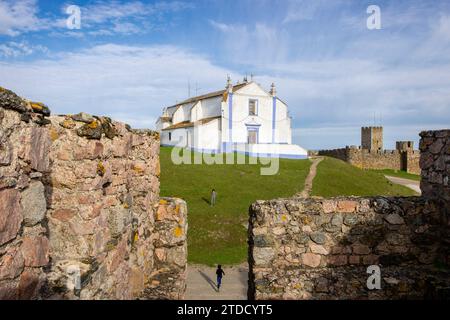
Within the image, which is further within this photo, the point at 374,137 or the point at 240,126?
the point at 374,137

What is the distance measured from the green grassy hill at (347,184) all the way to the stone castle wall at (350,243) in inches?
802

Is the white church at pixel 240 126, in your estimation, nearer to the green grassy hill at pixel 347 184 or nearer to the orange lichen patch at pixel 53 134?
the green grassy hill at pixel 347 184

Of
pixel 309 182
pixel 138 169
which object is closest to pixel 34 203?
pixel 138 169

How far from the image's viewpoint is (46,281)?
3068 mm

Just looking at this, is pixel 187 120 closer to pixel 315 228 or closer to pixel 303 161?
pixel 303 161

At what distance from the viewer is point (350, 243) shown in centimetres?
676

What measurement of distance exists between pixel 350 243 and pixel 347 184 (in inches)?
1007

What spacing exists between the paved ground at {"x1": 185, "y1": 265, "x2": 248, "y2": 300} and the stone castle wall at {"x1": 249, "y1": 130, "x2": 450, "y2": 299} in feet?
23.1

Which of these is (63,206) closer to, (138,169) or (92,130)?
(92,130)

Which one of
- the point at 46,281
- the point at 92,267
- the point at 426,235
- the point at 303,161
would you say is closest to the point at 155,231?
the point at 92,267

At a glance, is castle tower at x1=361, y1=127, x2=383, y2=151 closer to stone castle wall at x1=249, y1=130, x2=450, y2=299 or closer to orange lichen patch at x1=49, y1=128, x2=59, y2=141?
stone castle wall at x1=249, y1=130, x2=450, y2=299

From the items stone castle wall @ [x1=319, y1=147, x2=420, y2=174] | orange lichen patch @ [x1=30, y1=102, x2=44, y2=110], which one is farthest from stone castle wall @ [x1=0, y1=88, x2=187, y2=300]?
stone castle wall @ [x1=319, y1=147, x2=420, y2=174]

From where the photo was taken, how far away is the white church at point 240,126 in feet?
143
